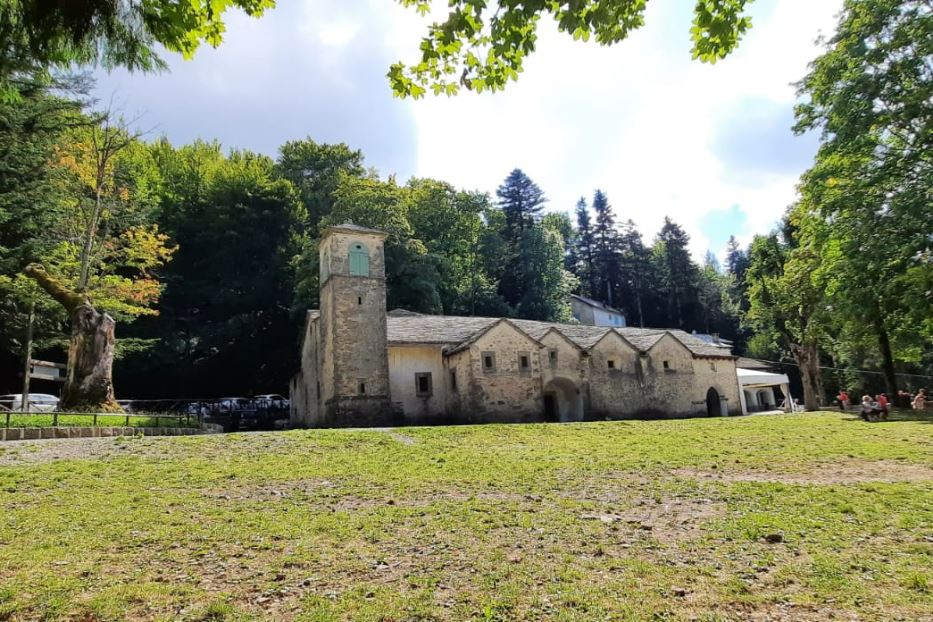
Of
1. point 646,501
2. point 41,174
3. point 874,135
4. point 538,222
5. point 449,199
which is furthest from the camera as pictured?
point 538,222

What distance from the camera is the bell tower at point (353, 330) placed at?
87.1 ft

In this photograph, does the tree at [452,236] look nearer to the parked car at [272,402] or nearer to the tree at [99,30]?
the parked car at [272,402]

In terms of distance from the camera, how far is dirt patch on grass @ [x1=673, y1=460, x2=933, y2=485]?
33.8 ft

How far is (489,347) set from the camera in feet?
93.9

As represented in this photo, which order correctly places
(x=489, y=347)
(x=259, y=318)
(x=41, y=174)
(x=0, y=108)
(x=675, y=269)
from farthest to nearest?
(x=675, y=269) < (x=259, y=318) < (x=489, y=347) < (x=41, y=174) < (x=0, y=108)

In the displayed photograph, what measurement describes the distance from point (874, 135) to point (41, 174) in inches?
1405

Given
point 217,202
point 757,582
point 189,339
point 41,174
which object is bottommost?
point 757,582

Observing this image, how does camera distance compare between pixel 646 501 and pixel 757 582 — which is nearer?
pixel 757 582

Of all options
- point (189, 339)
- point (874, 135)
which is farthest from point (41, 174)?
point (874, 135)

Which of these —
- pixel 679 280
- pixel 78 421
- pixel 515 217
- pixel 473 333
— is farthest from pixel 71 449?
pixel 679 280

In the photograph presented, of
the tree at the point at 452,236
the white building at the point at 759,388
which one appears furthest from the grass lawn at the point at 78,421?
the white building at the point at 759,388

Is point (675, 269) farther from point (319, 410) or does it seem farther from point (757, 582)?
point (757, 582)

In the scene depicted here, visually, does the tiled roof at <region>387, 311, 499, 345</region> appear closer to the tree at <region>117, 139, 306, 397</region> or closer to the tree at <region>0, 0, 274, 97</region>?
the tree at <region>117, 139, 306, 397</region>

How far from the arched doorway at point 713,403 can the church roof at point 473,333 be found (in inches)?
92.7
